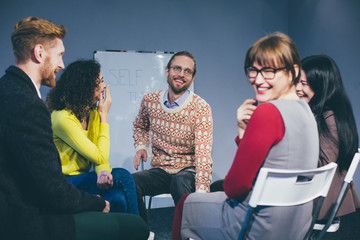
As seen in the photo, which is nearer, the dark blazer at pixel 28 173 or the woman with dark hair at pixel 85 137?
the dark blazer at pixel 28 173

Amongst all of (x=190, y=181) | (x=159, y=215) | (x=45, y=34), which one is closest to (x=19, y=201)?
(x=45, y=34)

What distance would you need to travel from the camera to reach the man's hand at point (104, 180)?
1.60m

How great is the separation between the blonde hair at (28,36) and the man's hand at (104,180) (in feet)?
2.50

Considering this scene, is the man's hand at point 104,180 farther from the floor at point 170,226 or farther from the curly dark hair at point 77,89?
the floor at point 170,226

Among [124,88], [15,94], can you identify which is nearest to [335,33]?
[124,88]

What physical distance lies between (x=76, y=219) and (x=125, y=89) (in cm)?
255

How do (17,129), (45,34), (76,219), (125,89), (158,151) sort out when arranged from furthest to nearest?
(125,89)
(158,151)
(45,34)
(76,219)
(17,129)

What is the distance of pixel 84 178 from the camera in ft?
5.39

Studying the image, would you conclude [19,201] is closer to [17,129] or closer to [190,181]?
[17,129]

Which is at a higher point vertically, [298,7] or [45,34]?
[298,7]

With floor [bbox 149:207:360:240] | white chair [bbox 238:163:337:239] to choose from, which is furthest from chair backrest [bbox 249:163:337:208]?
floor [bbox 149:207:360:240]

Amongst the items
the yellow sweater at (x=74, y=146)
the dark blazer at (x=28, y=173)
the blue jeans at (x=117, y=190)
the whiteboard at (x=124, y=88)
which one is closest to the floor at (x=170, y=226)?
the whiteboard at (x=124, y=88)

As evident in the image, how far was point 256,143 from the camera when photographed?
922mm

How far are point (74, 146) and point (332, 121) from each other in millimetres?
1444
